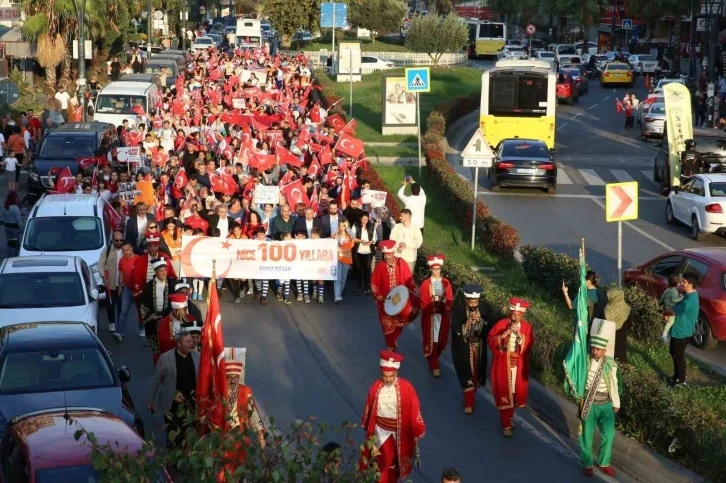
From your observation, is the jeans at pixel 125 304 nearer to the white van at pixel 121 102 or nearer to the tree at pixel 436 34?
the white van at pixel 121 102

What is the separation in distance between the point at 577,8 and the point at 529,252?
73.7 meters

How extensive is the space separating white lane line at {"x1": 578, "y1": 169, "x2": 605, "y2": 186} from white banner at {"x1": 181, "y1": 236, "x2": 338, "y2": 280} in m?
15.4

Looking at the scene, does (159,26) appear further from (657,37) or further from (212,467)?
(212,467)

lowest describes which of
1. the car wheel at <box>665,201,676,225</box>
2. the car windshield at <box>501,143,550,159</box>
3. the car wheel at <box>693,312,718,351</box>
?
the car wheel at <box>665,201,676,225</box>

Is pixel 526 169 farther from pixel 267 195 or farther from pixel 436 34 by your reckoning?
pixel 436 34

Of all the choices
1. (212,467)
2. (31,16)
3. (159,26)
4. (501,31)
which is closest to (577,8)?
(501,31)

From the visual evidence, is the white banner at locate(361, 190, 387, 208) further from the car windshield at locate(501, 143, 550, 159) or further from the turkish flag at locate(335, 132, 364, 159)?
the car windshield at locate(501, 143, 550, 159)

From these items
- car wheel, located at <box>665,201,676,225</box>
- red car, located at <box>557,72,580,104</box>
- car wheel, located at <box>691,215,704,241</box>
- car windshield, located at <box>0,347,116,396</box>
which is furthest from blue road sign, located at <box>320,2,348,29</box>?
car windshield, located at <box>0,347,116,396</box>

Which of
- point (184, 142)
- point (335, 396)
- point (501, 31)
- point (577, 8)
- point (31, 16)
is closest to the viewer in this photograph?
point (335, 396)

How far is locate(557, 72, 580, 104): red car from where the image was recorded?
54500 mm

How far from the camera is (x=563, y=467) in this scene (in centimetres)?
1161

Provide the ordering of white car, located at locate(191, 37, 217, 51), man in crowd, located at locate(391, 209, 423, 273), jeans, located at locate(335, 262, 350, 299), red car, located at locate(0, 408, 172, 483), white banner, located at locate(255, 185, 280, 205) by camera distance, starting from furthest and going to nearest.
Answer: white car, located at locate(191, 37, 217, 51) < white banner, located at locate(255, 185, 280, 205) < jeans, located at locate(335, 262, 350, 299) < man in crowd, located at locate(391, 209, 423, 273) < red car, located at locate(0, 408, 172, 483)

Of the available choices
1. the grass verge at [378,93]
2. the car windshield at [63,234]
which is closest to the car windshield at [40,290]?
the car windshield at [63,234]

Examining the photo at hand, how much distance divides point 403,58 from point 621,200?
5709 cm
